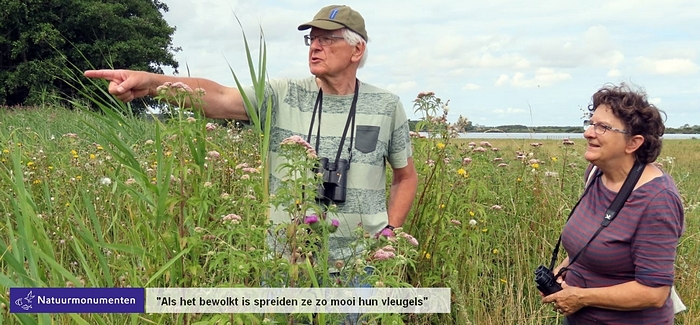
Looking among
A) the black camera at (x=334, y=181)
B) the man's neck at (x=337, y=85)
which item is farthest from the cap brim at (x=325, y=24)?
the black camera at (x=334, y=181)

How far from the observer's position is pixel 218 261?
186 cm

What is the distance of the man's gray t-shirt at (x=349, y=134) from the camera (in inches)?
104

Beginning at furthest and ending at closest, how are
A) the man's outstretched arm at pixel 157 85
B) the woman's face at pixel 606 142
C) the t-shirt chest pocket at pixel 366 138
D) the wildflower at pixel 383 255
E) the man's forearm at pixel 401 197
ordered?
the man's forearm at pixel 401 197, the t-shirt chest pocket at pixel 366 138, the woman's face at pixel 606 142, the man's outstretched arm at pixel 157 85, the wildflower at pixel 383 255

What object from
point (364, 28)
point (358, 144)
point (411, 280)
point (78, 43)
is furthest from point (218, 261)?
point (78, 43)

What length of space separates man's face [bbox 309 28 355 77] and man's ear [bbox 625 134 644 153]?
1300mm

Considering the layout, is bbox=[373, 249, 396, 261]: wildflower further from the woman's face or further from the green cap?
the green cap

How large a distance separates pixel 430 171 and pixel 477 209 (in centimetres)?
38

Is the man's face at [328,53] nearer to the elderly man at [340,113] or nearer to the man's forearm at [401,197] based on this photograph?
the elderly man at [340,113]

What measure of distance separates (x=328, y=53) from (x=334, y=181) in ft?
2.00

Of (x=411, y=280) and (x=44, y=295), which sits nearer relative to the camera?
(x=44, y=295)

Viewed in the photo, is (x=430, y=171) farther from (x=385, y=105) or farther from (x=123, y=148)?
(x=123, y=148)

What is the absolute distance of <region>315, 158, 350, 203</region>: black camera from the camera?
2561 millimetres

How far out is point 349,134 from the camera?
267 centimetres

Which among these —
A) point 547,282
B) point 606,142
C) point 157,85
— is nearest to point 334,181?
point 157,85
